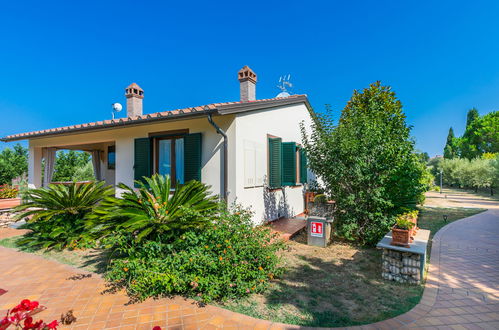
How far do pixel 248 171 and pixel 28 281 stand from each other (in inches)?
201

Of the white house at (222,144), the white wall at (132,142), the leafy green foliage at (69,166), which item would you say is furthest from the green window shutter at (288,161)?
the leafy green foliage at (69,166)

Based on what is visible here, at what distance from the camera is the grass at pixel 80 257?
493cm

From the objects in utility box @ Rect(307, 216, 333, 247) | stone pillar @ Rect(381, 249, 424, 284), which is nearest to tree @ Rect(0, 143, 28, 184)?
utility box @ Rect(307, 216, 333, 247)

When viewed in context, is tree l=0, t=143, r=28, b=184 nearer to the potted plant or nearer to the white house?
the white house

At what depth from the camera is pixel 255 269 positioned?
12.9 feet

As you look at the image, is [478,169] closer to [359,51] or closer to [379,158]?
[359,51]

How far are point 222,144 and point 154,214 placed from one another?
2.75 m

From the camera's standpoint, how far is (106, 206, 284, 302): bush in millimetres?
3572

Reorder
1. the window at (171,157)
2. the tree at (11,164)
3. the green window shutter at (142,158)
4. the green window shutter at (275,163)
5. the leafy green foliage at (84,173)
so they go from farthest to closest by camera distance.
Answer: the leafy green foliage at (84,173) → the tree at (11,164) → the green window shutter at (275,163) → the green window shutter at (142,158) → the window at (171,157)

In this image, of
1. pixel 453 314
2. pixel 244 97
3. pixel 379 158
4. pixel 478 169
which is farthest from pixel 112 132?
pixel 478 169

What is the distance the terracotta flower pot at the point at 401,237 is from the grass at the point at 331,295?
0.68 m

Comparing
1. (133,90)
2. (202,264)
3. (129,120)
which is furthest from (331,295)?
(133,90)

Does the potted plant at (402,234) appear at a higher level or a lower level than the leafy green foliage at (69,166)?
lower

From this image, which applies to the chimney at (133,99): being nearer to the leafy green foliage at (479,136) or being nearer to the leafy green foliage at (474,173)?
the leafy green foliage at (474,173)
